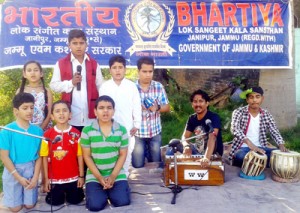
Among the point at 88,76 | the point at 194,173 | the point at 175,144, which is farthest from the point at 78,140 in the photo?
the point at 194,173

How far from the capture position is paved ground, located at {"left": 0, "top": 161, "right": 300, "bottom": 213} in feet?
14.2

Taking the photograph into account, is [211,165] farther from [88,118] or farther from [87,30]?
[87,30]

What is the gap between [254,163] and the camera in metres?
5.17

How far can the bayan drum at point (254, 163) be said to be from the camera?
202 inches

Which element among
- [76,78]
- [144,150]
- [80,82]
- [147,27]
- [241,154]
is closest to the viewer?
[76,78]

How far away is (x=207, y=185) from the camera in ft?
16.4

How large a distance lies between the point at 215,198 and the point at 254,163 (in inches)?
34.1

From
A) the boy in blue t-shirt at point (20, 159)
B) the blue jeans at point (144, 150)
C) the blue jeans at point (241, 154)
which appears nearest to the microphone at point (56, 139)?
the boy in blue t-shirt at point (20, 159)

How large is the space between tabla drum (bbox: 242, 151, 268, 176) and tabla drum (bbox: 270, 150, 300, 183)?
0.13 m

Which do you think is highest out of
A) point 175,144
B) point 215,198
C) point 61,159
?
point 175,144

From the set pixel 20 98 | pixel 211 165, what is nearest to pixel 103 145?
pixel 20 98

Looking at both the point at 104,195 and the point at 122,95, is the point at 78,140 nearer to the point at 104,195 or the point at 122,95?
the point at 104,195

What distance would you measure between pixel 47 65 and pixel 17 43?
1.87ft

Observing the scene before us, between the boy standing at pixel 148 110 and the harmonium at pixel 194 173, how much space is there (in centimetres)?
71
